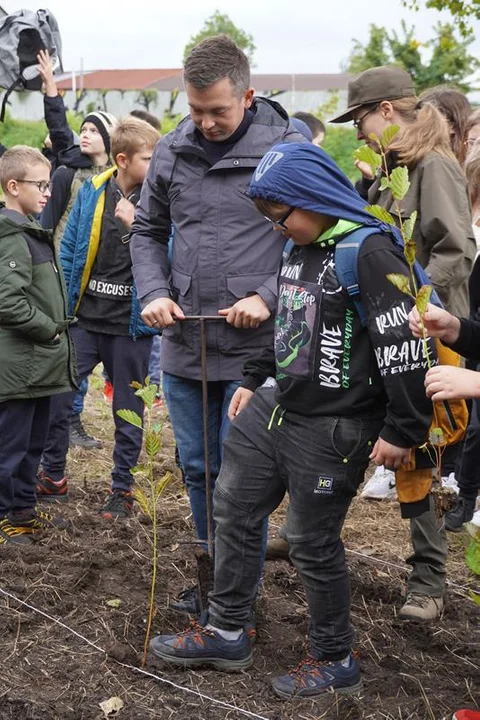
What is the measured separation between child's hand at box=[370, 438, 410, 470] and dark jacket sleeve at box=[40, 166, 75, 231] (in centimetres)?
406

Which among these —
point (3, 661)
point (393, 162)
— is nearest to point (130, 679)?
point (3, 661)

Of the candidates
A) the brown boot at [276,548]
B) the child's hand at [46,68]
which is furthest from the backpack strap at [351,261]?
the child's hand at [46,68]

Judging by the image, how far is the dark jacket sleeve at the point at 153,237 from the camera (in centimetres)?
378

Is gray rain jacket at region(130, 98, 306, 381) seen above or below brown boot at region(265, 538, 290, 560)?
above

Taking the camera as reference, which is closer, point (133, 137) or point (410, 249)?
point (410, 249)

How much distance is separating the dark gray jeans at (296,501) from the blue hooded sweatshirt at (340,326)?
0.09 meters

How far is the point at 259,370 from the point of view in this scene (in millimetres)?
3480

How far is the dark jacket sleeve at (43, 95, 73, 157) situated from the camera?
698cm

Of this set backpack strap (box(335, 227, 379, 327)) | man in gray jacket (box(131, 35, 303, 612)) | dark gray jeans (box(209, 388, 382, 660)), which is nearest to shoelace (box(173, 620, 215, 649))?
dark gray jeans (box(209, 388, 382, 660))

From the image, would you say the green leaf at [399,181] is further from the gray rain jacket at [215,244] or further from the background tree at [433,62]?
the background tree at [433,62]

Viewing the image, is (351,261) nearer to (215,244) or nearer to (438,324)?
(438,324)

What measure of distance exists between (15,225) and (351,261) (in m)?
2.31

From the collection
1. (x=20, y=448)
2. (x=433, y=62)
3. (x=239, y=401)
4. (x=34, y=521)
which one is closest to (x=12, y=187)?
(x=20, y=448)

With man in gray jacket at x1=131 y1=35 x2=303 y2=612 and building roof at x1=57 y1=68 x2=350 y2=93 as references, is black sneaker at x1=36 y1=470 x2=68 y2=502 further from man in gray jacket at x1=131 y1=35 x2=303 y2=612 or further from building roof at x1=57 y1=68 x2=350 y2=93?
building roof at x1=57 y1=68 x2=350 y2=93
